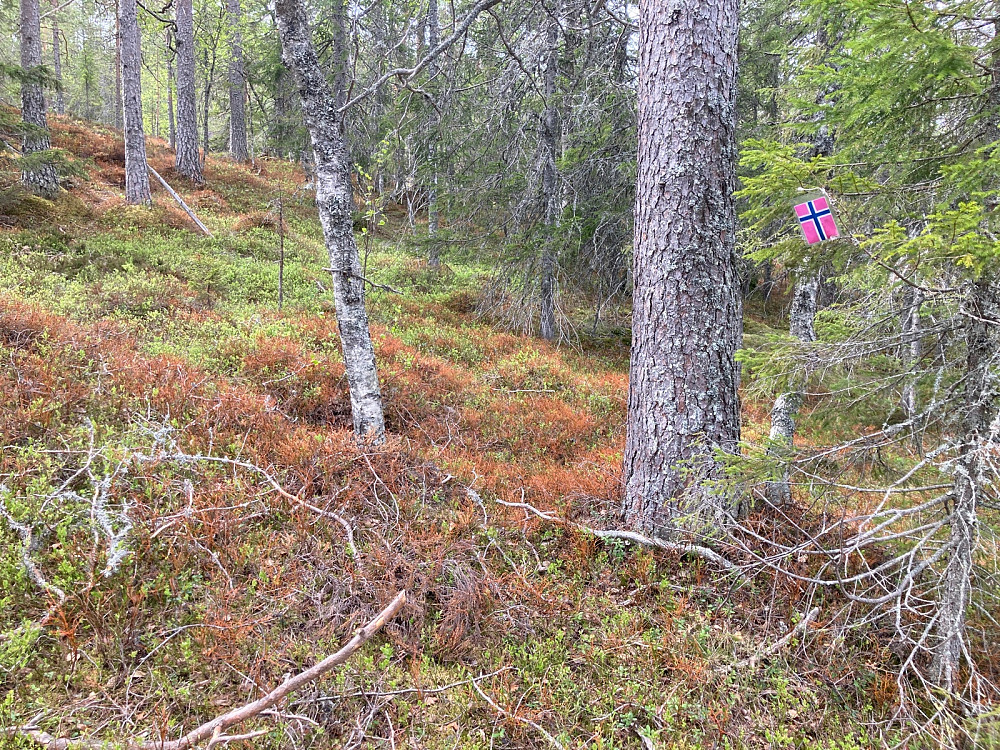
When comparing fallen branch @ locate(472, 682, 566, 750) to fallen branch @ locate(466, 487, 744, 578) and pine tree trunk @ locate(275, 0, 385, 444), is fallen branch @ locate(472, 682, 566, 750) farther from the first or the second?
pine tree trunk @ locate(275, 0, 385, 444)

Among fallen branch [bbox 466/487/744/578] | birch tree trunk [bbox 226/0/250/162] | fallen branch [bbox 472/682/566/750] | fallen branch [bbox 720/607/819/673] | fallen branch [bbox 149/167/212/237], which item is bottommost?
fallen branch [bbox 472/682/566/750]

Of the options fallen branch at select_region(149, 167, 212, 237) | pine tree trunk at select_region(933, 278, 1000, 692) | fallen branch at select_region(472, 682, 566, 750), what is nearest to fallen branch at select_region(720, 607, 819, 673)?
pine tree trunk at select_region(933, 278, 1000, 692)

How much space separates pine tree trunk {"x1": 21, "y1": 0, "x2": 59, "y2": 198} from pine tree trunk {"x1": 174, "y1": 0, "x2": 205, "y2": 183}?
324cm

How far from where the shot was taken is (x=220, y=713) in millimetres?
2477

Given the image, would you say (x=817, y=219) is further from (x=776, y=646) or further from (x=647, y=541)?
(x=776, y=646)

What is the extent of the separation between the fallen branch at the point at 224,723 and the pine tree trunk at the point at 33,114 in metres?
10.3

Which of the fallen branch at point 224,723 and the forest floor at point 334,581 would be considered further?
the forest floor at point 334,581

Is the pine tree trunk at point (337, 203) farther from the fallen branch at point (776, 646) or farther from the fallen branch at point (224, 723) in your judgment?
the fallen branch at point (776, 646)

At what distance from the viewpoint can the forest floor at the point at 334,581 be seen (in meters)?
2.56

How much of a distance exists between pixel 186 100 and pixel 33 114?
177 inches

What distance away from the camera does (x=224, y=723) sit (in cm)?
234

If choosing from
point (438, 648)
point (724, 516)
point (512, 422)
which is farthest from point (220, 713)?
point (512, 422)

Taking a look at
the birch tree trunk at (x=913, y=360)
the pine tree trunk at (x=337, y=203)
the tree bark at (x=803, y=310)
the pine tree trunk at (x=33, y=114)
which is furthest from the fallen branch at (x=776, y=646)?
the pine tree trunk at (x=33, y=114)

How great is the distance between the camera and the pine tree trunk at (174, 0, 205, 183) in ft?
47.6
